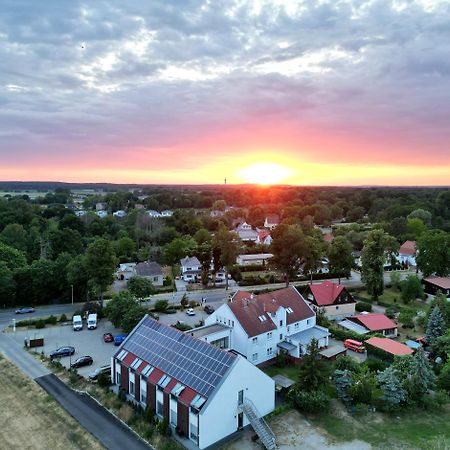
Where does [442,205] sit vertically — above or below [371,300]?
above

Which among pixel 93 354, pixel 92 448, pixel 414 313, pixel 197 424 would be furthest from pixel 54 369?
pixel 414 313

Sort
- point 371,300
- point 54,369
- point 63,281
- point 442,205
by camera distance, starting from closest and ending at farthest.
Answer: point 54,369
point 63,281
point 371,300
point 442,205

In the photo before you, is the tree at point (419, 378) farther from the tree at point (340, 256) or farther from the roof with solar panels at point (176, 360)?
the tree at point (340, 256)

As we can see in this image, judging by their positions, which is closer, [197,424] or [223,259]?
[197,424]

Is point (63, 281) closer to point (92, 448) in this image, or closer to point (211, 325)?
point (211, 325)

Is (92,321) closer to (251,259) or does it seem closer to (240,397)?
(240,397)

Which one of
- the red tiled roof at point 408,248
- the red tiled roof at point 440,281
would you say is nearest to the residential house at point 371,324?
the red tiled roof at point 440,281

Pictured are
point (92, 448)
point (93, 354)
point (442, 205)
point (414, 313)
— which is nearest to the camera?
point (92, 448)
